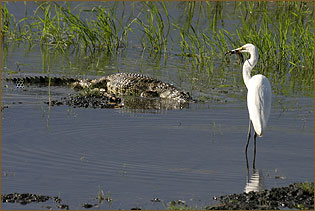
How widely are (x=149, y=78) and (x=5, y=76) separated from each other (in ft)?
7.98

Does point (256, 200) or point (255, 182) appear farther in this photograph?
point (255, 182)

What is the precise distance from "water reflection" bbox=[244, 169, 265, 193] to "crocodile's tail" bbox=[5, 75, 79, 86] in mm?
5590

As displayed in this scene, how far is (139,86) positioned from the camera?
42.6 ft

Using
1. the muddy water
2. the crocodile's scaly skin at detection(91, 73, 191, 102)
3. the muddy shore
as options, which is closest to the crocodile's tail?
the crocodile's scaly skin at detection(91, 73, 191, 102)

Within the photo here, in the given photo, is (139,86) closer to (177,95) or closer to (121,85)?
(121,85)

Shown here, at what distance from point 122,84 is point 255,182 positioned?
223 inches

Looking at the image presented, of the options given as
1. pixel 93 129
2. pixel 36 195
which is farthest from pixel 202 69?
pixel 36 195

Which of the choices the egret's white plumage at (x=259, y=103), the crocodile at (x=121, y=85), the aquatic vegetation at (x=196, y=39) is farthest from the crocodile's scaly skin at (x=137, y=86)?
the egret's white plumage at (x=259, y=103)

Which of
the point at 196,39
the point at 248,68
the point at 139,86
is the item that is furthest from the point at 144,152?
the point at 196,39

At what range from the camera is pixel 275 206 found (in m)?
6.66

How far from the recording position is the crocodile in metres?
12.6

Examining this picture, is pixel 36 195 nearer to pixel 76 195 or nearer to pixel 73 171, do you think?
pixel 76 195

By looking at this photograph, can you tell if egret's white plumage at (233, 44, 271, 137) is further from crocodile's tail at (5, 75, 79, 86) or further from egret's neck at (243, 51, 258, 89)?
crocodile's tail at (5, 75, 79, 86)

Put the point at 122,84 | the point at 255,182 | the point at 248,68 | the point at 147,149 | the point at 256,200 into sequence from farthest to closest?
the point at 122,84
the point at 248,68
the point at 147,149
the point at 255,182
the point at 256,200
